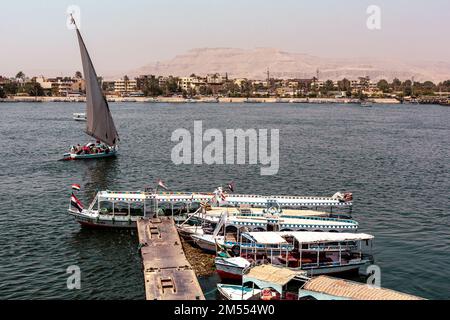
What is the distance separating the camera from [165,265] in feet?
105

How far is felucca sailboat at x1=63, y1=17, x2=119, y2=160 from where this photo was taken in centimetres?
7706

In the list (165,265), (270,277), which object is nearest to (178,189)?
(165,265)

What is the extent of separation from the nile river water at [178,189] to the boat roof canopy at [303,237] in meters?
3.57

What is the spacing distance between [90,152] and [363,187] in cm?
4314

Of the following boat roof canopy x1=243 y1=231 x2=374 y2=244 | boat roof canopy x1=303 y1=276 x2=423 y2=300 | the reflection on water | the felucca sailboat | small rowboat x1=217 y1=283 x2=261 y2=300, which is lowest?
small rowboat x1=217 y1=283 x2=261 y2=300

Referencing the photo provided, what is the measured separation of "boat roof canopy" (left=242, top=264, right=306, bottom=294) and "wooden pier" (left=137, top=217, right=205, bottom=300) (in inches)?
131

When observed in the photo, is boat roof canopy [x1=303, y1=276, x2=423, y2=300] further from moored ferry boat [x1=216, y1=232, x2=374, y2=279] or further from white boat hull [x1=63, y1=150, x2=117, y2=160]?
white boat hull [x1=63, y1=150, x2=117, y2=160]

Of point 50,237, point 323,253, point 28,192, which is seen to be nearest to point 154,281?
point 323,253

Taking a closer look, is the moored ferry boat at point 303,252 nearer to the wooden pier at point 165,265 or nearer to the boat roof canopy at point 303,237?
the boat roof canopy at point 303,237

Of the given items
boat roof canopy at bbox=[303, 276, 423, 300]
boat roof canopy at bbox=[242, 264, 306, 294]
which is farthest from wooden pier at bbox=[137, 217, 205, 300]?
boat roof canopy at bbox=[303, 276, 423, 300]
